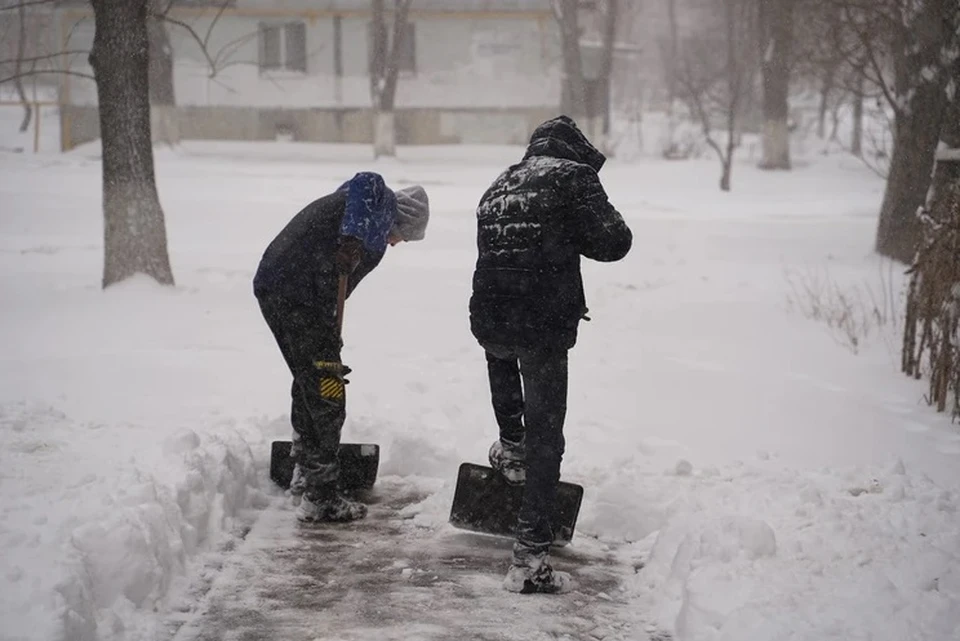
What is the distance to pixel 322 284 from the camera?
544 centimetres

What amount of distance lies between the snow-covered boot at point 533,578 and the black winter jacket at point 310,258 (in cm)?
158

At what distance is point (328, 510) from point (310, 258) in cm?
124

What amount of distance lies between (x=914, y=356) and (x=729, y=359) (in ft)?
4.91

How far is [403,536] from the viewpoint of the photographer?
215 inches

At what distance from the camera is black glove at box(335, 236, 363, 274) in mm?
5391

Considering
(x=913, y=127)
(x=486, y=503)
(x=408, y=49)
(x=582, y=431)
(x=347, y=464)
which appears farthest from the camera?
(x=408, y=49)

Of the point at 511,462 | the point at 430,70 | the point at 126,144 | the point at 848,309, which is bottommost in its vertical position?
the point at 848,309

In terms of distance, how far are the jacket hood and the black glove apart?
102cm

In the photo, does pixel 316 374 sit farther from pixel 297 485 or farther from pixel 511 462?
pixel 511 462

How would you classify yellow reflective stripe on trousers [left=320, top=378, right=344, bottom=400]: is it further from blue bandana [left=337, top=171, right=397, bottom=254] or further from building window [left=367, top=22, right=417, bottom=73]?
building window [left=367, top=22, right=417, bottom=73]

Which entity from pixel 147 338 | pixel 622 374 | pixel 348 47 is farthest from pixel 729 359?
pixel 348 47

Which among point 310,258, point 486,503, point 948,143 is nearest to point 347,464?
point 486,503

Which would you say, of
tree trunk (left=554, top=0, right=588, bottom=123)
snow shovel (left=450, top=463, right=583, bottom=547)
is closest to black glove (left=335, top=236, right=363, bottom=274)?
snow shovel (left=450, top=463, right=583, bottom=547)

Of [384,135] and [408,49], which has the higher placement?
[408,49]
